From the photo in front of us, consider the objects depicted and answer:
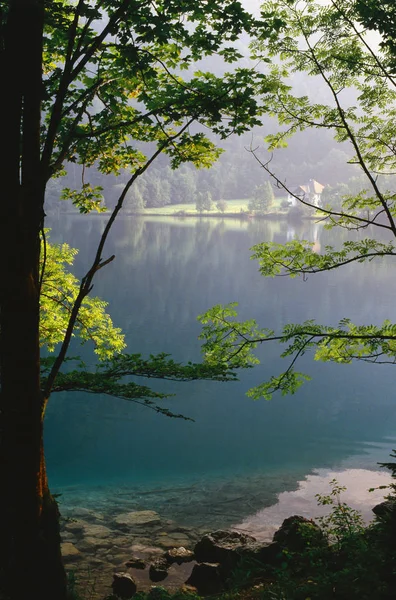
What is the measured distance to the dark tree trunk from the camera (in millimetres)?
4816

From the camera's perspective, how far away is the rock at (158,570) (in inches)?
382

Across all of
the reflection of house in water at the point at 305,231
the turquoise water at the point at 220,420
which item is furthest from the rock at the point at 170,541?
the reflection of house in water at the point at 305,231

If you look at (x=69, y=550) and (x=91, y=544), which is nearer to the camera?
(x=69, y=550)

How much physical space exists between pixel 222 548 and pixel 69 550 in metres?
3.20

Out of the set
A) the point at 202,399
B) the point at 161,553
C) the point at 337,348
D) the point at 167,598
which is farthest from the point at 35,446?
the point at 202,399

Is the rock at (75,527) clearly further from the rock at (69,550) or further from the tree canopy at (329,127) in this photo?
the tree canopy at (329,127)

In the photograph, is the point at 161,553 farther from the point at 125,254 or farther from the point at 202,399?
the point at 125,254

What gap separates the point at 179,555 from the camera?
34.3 ft

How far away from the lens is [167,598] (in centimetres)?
698

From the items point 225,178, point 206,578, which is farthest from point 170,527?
point 225,178

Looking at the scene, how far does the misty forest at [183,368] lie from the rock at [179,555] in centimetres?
7

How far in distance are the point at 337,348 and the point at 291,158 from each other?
17428 cm

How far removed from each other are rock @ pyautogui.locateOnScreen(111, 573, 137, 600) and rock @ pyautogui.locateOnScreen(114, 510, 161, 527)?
3699 mm

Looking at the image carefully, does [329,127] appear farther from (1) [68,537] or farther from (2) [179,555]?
(1) [68,537]
